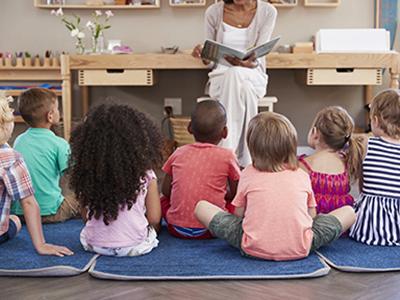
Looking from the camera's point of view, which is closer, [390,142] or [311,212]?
[311,212]

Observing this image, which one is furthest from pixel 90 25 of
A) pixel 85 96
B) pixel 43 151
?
pixel 43 151

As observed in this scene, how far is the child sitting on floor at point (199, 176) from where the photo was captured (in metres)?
2.14

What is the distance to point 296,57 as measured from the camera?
3.66 meters

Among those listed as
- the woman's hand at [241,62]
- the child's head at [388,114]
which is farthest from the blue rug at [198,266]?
the woman's hand at [241,62]

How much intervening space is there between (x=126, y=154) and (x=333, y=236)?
2.41 feet

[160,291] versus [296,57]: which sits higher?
[296,57]

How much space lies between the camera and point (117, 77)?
3695 millimetres

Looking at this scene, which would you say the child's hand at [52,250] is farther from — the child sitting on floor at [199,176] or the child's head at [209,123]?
the child's head at [209,123]

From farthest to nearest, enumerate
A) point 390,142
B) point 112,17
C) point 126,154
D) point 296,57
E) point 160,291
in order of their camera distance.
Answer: point 112,17 → point 296,57 → point 390,142 → point 126,154 → point 160,291

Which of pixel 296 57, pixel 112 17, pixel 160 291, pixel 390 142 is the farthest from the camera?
pixel 112 17

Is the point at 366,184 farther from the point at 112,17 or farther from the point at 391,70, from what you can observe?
the point at 112,17

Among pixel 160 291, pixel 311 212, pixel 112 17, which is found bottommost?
pixel 160 291

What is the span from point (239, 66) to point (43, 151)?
4.50 ft


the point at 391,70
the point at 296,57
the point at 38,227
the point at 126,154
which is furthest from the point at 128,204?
the point at 391,70
